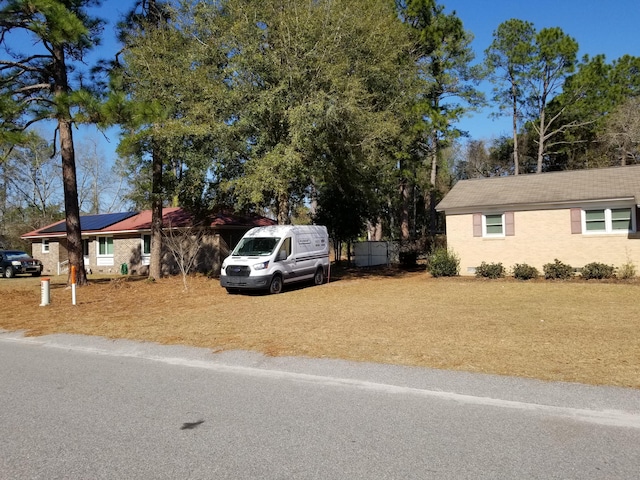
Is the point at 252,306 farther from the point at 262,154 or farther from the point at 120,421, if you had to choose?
the point at 120,421

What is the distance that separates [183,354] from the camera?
27.3ft

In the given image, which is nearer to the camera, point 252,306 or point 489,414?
point 489,414

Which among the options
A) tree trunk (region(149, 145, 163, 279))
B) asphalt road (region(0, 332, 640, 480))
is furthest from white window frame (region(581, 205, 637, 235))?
tree trunk (region(149, 145, 163, 279))

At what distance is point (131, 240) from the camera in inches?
1149

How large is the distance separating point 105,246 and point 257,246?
1750 cm

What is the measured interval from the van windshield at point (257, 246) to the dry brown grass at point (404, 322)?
5.32 feet

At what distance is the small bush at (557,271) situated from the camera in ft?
59.9

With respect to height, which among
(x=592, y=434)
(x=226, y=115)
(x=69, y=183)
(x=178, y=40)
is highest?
(x=178, y=40)

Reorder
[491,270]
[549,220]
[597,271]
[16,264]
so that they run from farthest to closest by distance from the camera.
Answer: [16,264], [491,270], [549,220], [597,271]

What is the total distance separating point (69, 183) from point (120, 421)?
17503 mm

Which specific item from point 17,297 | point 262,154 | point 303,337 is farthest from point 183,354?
point 17,297

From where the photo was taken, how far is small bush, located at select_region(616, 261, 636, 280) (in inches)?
689

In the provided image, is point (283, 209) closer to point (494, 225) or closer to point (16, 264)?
point (494, 225)

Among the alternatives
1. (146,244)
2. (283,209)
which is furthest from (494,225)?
(146,244)
